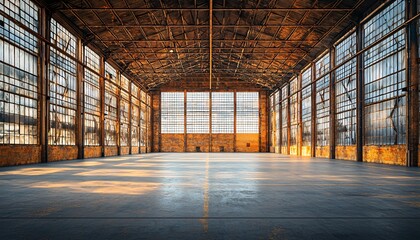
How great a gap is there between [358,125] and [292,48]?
1138 cm

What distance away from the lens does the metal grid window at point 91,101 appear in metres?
28.9

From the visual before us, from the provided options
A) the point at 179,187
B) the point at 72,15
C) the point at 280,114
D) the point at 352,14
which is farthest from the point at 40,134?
the point at 280,114

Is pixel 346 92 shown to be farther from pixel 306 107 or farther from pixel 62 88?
pixel 62 88

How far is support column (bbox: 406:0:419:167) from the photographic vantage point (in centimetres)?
1770

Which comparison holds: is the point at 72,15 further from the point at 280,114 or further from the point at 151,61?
the point at 280,114

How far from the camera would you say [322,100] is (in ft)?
103

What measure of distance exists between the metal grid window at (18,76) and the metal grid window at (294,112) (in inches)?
1060

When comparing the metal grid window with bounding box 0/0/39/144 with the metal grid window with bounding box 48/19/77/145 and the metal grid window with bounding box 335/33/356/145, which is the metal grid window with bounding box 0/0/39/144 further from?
the metal grid window with bounding box 335/33/356/145

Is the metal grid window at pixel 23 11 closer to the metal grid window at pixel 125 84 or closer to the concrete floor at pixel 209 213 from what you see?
the concrete floor at pixel 209 213

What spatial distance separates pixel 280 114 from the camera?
153 ft

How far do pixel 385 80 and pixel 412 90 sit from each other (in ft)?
10.3

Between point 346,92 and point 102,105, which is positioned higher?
point 346,92

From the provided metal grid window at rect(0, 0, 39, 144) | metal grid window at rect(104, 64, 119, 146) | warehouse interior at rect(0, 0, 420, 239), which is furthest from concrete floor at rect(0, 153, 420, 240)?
metal grid window at rect(104, 64, 119, 146)

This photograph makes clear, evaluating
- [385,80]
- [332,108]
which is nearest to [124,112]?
[332,108]
